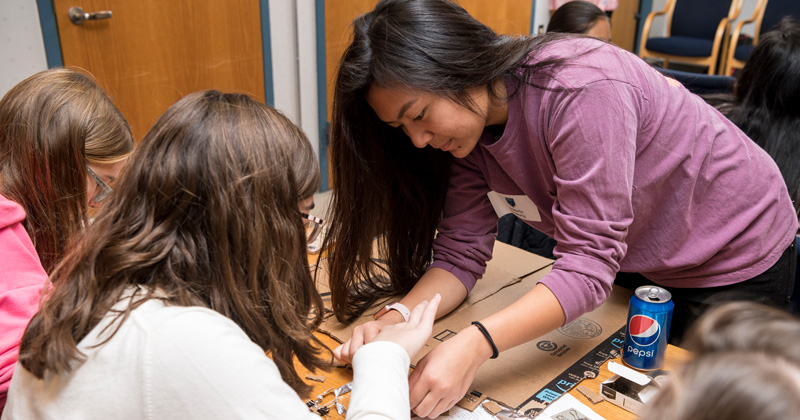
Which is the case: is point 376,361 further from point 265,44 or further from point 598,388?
point 265,44

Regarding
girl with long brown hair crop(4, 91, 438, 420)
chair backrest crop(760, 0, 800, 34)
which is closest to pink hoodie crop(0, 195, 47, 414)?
girl with long brown hair crop(4, 91, 438, 420)

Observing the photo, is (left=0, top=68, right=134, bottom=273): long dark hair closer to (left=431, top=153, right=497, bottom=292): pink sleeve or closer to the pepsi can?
(left=431, top=153, right=497, bottom=292): pink sleeve

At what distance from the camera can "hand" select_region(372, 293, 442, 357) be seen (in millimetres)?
918

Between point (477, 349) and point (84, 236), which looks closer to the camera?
point (84, 236)

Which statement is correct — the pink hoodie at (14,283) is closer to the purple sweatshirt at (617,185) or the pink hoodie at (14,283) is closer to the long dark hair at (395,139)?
the long dark hair at (395,139)

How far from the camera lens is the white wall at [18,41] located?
233cm

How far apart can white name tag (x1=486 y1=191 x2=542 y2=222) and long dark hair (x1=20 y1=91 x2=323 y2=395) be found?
1.88ft

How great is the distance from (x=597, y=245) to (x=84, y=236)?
2.50 ft

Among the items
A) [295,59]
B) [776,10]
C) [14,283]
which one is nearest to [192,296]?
[14,283]

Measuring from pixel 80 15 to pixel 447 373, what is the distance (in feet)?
7.67

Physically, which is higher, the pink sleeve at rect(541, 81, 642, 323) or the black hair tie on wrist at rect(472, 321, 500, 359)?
the pink sleeve at rect(541, 81, 642, 323)

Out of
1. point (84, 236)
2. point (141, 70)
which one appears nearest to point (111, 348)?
point (84, 236)

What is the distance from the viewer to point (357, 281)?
1.32 m

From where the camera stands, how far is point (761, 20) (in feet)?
15.3
